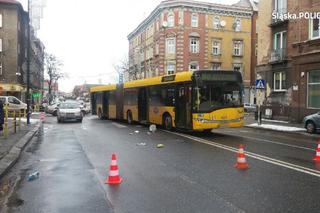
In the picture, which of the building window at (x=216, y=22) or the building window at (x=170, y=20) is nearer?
the building window at (x=170, y=20)

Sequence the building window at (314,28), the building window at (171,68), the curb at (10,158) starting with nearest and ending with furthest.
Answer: the curb at (10,158), the building window at (314,28), the building window at (171,68)

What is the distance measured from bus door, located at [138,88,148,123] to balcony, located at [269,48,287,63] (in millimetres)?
12218

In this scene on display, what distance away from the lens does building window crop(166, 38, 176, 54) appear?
194 feet

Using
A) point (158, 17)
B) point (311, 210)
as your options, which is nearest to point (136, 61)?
point (158, 17)

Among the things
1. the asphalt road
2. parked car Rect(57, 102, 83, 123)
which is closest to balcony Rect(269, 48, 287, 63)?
parked car Rect(57, 102, 83, 123)

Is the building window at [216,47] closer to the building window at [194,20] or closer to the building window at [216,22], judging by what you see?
the building window at [216,22]

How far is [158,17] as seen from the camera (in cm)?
6162

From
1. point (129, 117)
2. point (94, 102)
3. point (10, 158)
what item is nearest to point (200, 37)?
point (94, 102)

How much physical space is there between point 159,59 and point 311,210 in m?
55.0

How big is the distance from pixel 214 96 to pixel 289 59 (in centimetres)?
1491

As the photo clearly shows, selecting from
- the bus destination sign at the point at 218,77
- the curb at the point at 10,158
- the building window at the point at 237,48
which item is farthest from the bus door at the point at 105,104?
the building window at the point at 237,48

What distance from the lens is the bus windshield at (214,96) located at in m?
17.7

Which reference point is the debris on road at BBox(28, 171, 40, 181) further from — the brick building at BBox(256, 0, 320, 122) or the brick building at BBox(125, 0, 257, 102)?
the brick building at BBox(125, 0, 257, 102)

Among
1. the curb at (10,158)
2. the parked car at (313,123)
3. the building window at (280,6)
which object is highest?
the building window at (280,6)
